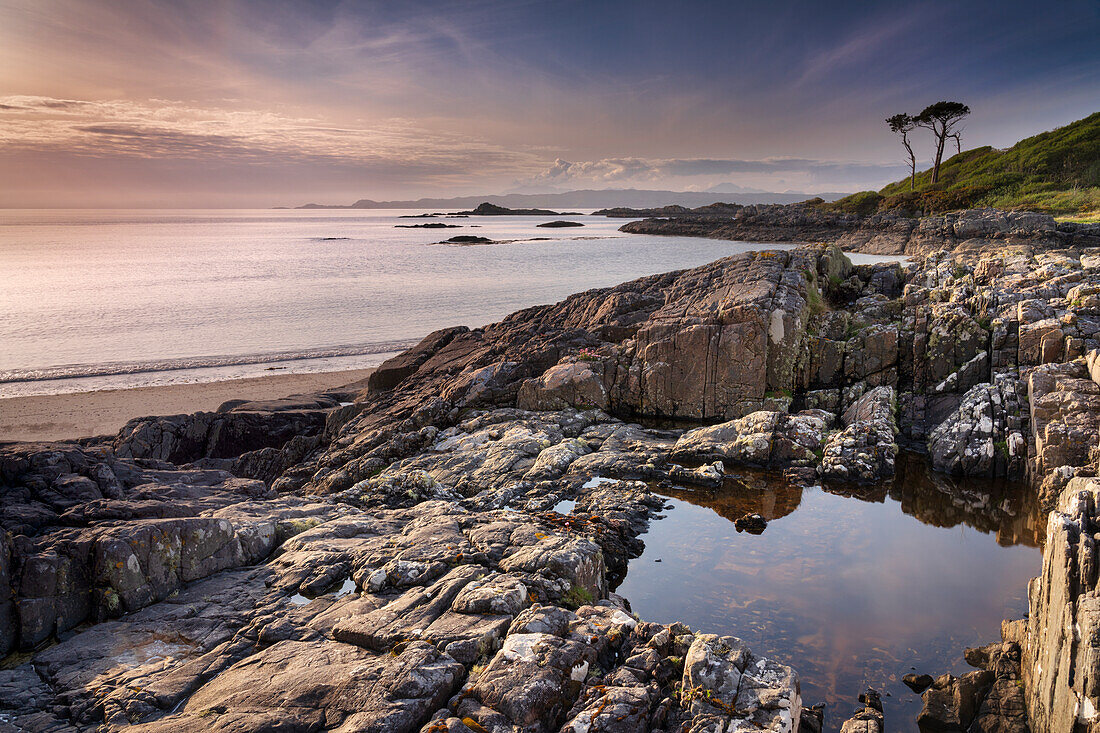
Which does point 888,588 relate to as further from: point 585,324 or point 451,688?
point 585,324

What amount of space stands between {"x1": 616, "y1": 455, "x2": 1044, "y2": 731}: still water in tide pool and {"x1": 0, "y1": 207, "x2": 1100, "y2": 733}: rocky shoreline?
44 centimetres

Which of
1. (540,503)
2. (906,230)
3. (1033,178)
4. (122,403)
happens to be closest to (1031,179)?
(1033,178)

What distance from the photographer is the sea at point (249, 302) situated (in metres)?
32.0

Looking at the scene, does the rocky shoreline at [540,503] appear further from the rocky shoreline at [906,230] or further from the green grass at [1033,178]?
the green grass at [1033,178]

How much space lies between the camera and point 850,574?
9977 mm

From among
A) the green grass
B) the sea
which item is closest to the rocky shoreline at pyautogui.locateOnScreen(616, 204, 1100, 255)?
the green grass

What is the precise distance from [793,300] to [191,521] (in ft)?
58.2

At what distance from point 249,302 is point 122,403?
2716 cm

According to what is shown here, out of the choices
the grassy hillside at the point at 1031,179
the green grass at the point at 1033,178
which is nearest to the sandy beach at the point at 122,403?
the grassy hillside at the point at 1031,179

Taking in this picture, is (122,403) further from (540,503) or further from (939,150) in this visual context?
(939,150)

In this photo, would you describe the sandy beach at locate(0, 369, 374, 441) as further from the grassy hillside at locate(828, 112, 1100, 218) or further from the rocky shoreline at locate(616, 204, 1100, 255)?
the grassy hillside at locate(828, 112, 1100, 218)

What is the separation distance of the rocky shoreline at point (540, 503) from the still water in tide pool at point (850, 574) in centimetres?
44

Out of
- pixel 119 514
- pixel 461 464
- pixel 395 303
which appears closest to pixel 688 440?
pixel 461 464

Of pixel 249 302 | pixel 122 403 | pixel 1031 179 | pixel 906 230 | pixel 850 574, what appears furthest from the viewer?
pixel 1031 179
